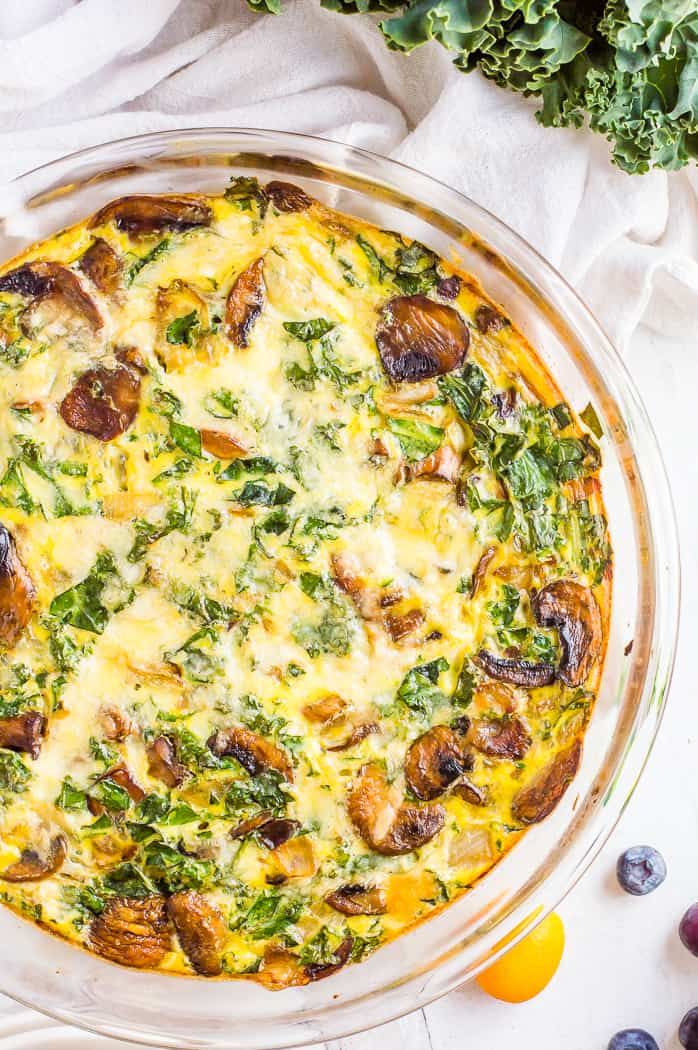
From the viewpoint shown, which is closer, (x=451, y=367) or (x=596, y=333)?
(x=451, y=367)

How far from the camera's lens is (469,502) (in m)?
2.33

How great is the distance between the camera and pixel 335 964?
246 centimetres

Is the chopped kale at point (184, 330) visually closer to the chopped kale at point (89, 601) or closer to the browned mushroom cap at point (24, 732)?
the chopped kale at point (89, 601)

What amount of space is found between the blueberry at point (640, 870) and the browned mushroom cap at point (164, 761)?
1.27 m

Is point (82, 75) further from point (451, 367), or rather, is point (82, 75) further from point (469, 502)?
point (469, 502)

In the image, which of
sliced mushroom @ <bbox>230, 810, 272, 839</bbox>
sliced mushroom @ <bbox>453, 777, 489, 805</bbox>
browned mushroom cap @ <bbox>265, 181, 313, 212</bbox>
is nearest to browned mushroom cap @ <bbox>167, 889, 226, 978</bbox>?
sliced mushroom @ <bbox>230, 810, 272, 839</bbox>

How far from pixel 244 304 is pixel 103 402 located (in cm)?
35

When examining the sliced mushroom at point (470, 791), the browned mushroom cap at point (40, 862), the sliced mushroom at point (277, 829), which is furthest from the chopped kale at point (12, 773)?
the sliced mushroom at point (470, 791)

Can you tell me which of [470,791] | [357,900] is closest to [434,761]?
[470,791]

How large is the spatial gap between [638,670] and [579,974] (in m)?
0.96

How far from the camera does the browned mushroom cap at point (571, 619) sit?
7.72 feet

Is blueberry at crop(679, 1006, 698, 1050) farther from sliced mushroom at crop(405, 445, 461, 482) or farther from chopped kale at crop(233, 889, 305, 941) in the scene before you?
sliced mushroom at crop(405, 445, 461, 482)

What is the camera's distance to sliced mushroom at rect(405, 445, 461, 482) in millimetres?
2316

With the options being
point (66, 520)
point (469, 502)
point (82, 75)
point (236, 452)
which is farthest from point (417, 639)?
point (82, 75)
